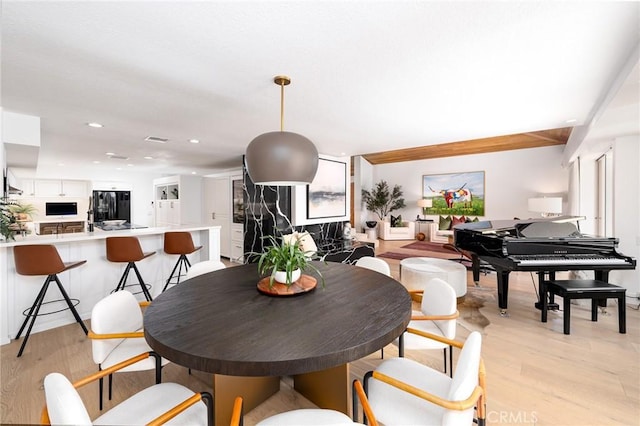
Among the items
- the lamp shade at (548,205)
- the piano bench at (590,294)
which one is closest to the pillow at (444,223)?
the lamp shade at (548,205)

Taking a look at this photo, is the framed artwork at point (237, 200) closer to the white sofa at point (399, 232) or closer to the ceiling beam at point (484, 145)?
the ceiling beam at point (484, 145)

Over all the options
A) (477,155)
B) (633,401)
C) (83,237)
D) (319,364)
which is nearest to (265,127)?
(83,237)

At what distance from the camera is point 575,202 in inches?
217

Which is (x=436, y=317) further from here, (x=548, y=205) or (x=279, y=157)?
(x=548, y=205)

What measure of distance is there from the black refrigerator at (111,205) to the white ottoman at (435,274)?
797 centimetres

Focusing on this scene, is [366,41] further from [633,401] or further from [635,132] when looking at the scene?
[635,132]

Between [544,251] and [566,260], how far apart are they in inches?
8.3

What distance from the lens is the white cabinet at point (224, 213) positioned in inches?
240

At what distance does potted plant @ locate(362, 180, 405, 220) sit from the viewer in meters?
9.79

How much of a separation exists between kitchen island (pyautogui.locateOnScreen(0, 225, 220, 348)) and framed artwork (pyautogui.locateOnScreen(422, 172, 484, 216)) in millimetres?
7612

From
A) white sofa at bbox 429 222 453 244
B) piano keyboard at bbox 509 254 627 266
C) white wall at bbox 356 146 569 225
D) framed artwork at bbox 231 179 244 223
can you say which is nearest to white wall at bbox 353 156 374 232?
white wall at bbox 356 146 569 225

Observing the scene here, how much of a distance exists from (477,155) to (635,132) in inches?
217

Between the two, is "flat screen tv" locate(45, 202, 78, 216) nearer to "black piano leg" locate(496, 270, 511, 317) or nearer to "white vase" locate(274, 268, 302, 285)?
"white vase" locate(274, 268, 302, 285)

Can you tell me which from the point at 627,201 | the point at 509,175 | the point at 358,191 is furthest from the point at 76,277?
the point at 509,175
